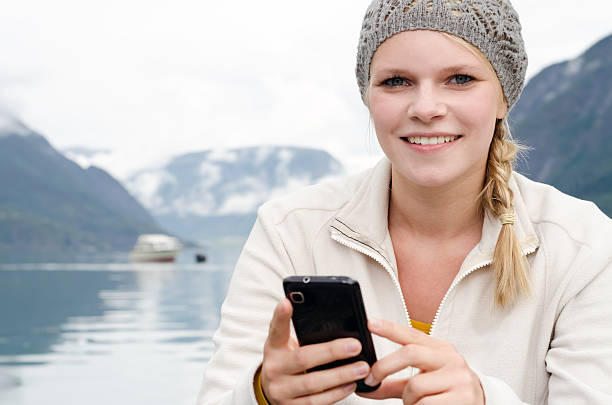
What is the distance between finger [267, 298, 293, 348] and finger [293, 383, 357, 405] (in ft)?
0.50

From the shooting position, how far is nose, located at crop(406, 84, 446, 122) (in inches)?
93.9

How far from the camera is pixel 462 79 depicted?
8.08ft

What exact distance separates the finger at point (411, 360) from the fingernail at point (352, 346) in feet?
0.28

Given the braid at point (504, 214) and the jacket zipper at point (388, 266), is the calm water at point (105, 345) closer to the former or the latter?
the jacket zipper at point (388, 266)

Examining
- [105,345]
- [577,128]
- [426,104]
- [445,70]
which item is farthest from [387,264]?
[577,128]

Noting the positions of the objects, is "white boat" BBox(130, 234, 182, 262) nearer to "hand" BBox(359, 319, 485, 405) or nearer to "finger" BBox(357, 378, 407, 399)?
"finger" BBox(357, 378, 407, 399)

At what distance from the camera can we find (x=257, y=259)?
9.03ft

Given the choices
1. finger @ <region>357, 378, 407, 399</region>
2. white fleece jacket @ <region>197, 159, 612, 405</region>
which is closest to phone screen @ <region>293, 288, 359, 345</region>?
finger @ <region>357, 378, 407, 399</region>

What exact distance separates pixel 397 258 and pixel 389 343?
0.32m

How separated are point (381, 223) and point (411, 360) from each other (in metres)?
0.86

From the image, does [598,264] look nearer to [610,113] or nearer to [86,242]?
[610,113]

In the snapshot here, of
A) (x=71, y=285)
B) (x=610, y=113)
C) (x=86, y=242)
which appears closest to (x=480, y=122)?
(x=71, y=285)

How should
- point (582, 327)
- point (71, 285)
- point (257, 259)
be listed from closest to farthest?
1. point (582, 327)
2. point (257, 259)
3. point (71, 285)

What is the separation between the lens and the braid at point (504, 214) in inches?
98.3
